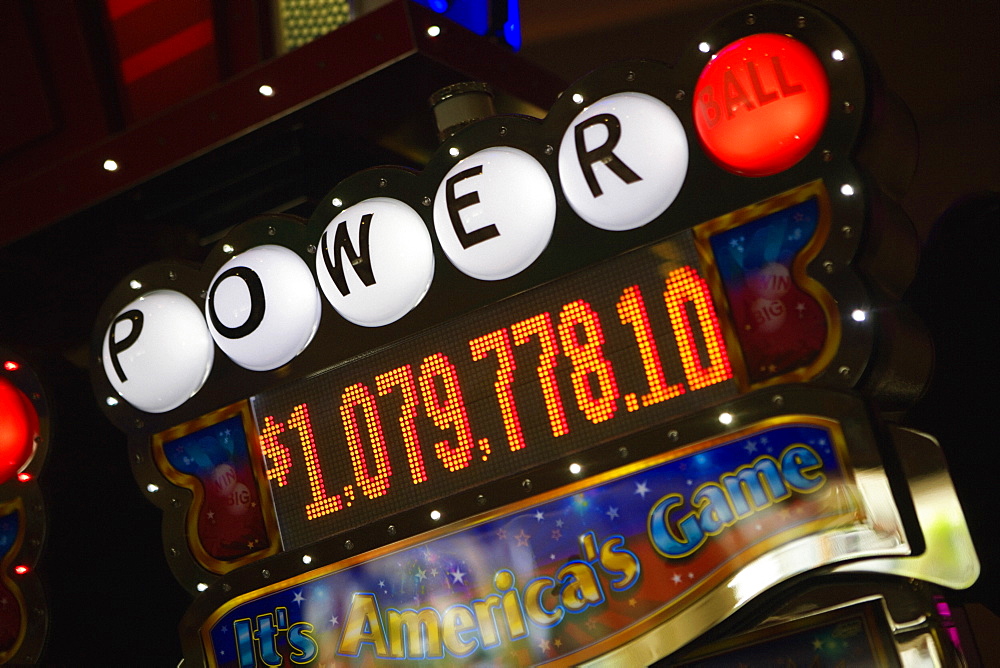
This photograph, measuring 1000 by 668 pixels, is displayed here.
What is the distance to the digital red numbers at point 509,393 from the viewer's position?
273 centimetres

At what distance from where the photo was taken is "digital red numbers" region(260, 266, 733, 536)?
107 inches

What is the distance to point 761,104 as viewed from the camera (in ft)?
8.62

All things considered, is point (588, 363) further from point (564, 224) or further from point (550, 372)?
point (564, 224)

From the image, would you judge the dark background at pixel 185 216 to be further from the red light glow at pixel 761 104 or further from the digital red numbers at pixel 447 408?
the red light glow at pixel 761 104

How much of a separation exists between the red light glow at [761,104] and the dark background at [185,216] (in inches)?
44.8

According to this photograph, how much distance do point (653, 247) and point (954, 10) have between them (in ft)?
8.06

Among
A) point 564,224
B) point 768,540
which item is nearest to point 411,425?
point 564,224

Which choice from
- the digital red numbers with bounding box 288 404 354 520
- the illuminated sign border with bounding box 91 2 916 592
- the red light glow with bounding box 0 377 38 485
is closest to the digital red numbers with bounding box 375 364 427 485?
the illuminated sign border with bounding box 91 2 916 592

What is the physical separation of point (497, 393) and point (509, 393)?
0.04 metres

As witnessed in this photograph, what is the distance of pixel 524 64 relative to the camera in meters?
3.71

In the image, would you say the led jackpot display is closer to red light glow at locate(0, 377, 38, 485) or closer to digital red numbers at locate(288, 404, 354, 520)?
digital red numbers at locate(288, 404, 354, 520)

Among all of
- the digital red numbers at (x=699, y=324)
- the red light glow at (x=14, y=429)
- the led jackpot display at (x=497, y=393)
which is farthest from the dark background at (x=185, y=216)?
the digital red numbers at (x=699, y=324)

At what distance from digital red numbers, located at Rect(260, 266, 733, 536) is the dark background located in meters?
1.04

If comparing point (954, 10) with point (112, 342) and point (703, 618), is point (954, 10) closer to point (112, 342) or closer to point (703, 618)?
point (703, 618)
